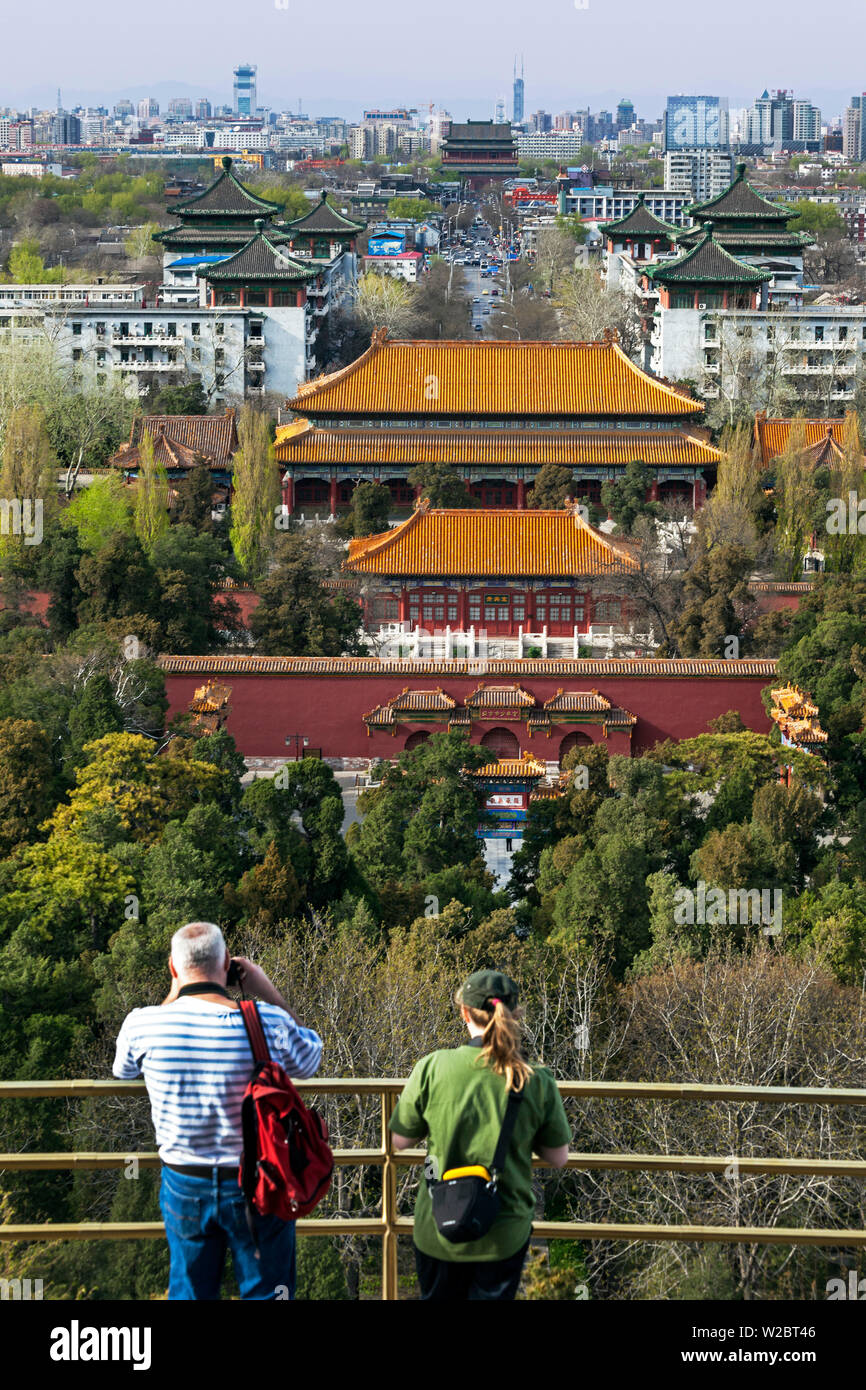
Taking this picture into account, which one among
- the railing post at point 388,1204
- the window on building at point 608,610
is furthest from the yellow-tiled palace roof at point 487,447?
the railing post at point 388,1204

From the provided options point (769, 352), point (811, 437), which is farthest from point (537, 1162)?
point (769, 352)

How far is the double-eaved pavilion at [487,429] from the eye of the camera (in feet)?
135

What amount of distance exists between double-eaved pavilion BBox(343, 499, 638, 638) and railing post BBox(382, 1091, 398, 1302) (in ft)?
83.3

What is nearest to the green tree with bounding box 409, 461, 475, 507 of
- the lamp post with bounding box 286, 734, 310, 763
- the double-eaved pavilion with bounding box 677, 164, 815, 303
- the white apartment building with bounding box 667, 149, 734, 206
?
the lamp post with bounding box 286, 734, 310, 763

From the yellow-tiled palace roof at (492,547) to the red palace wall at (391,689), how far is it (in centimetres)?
334

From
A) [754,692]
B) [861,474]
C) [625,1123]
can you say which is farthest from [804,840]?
[861,474]

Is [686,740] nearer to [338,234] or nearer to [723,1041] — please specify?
[723,1041]

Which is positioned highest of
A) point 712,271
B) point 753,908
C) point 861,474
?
point 712,271

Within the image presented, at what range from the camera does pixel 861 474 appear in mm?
36750

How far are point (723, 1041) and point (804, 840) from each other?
6861mm

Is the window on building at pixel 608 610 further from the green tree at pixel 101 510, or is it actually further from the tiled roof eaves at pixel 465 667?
the green tree at pixel 101 510

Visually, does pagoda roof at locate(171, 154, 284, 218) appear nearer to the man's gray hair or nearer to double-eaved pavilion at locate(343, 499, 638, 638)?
double-eaved pavilion at locate(343, 499, 638, 638)

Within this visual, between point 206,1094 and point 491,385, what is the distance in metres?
36.9

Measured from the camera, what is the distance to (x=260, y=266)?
177ft
